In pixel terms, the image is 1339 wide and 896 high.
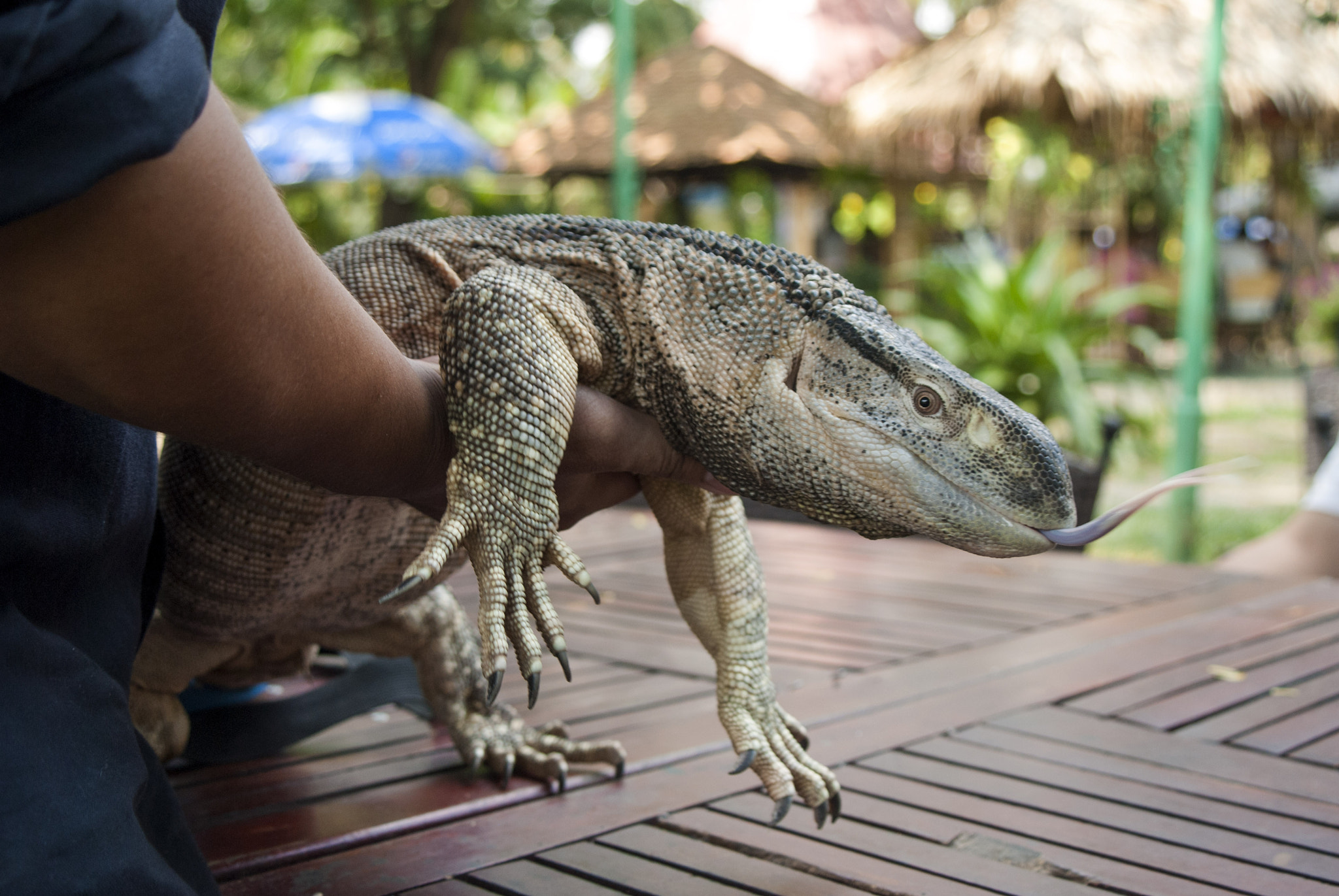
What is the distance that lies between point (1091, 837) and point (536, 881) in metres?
0.77

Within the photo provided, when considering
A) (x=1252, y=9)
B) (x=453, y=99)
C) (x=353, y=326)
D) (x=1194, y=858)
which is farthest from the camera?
(x=453, y=99)

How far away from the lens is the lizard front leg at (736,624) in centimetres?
171

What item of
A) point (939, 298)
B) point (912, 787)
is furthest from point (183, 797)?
point (939, 298)

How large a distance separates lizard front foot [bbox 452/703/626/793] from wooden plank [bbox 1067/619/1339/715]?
0.95 meters

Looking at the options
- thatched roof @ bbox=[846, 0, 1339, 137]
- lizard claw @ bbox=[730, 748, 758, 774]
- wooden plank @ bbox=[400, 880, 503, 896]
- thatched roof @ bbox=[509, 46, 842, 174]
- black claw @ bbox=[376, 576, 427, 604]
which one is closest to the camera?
black claw @ bbox=[376, 576, 427, 604]

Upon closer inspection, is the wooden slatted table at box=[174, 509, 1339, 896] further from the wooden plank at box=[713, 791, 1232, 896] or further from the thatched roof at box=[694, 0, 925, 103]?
the thatched roof at box=[694, 0, 925, 103]

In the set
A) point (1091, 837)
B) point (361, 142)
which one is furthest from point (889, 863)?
point (361, 142)

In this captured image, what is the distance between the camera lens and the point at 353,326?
1227 millimetres

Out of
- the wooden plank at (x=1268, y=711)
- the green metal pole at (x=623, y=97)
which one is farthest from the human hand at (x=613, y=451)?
the green metal pole at (x=623, y=97)

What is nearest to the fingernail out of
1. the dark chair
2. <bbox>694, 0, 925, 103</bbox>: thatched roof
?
the dark chair

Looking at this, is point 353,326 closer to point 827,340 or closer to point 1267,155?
point 827,340

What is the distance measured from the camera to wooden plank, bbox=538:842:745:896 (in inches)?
62.3

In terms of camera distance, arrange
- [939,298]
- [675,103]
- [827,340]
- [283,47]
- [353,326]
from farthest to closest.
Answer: [283,47], [675,103], [939,298], [827,340], [353,326]

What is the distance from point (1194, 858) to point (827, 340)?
0.90 meters
